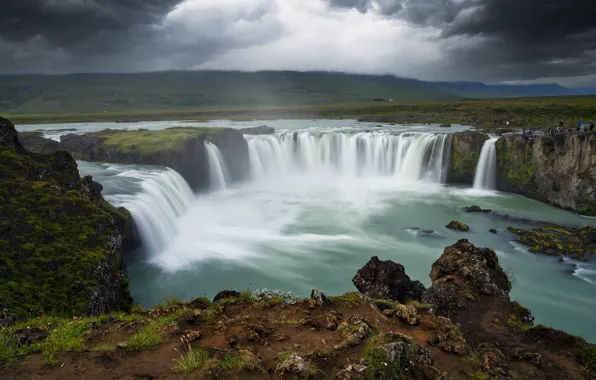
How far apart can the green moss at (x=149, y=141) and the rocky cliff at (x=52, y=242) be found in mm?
24117

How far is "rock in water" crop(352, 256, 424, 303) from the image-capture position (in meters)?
14.0

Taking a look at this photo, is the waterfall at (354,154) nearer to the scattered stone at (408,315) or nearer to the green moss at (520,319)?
the green moss at (520,319)

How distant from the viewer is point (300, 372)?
6.43 meters

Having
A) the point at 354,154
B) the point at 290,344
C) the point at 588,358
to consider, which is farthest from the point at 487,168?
the point at 290,344

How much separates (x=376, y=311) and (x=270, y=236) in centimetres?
2086

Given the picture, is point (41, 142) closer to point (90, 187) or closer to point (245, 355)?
point (90, 187)

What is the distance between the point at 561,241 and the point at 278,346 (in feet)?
87.6

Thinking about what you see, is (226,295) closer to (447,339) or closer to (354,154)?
(447,339)

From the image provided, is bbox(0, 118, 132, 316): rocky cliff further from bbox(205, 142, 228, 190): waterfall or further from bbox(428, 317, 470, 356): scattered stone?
bbox(205, 142, 228, 190): waterfall

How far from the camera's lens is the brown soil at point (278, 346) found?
21.9ft

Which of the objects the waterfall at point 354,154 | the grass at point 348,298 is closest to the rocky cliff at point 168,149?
the waterfall at point 354,154

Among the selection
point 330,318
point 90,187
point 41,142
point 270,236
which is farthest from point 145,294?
point 41,142

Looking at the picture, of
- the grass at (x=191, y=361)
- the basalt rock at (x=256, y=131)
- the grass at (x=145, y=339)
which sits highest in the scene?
the basalt rock at (x=256, y=131)

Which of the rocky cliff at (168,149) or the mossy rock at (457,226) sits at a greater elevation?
the rocky cliff at (168,149)
